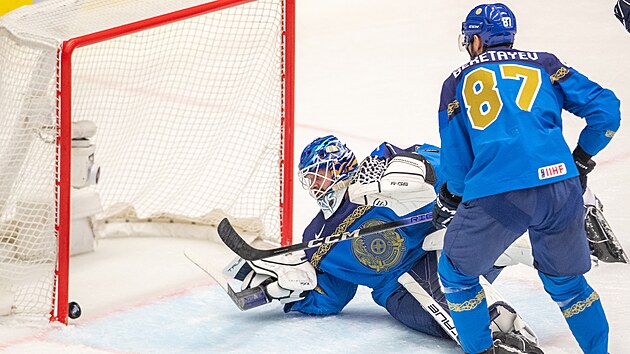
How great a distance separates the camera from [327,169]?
3.25 metres

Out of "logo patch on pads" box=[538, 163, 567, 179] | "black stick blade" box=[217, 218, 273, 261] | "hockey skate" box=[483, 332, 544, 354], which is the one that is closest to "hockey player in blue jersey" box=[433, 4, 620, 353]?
"logo patch on pads" box=[538, 163, 567, 179]

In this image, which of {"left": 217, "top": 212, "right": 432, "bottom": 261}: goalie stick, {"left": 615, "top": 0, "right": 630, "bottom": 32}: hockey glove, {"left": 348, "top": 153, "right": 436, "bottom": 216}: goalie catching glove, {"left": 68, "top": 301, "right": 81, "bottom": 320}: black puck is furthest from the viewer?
{"left": 615, "top": 0, "right": 630, "bottom": 32}: hockey glove

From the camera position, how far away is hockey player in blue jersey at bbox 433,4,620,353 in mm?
2611

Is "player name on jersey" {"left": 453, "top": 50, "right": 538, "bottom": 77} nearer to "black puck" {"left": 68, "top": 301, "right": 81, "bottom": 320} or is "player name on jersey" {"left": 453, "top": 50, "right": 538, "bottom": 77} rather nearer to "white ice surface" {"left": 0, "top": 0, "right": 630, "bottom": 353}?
"white ice surface" {"left": 0, "top": 0, "right": 630, "bottom": 353}

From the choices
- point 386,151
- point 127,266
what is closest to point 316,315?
point 386,151

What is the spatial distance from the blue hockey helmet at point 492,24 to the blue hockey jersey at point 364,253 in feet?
1.70

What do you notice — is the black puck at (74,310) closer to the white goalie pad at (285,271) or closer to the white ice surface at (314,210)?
the white ice surface at (314,210)

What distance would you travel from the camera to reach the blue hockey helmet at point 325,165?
325 cm

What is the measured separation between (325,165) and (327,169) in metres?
0.01

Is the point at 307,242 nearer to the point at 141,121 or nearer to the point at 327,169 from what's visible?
the point at 327,169

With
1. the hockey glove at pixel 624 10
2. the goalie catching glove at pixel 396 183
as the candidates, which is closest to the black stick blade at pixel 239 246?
the goalie catching glove at pixel 396 183

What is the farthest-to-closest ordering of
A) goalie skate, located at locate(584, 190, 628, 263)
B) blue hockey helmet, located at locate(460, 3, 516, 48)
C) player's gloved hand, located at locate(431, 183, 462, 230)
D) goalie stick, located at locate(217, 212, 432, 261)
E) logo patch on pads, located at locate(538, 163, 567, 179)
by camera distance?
1. goalie skate, located at locate(584, 190, 628, 263)
2. goalie stick, located at locate(217, 212, 432, 261)
3. player's gloved hand, located at locate(431, 183, 462, 230)
4. blue hockey helmet, located at locate(460, 3, 516, 48)
5. logo patch on pads, located at locate(538, 163, 567, 179)


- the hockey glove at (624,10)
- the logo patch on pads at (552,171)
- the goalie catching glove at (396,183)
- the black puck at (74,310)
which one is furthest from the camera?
the hockey glove at (624,10)

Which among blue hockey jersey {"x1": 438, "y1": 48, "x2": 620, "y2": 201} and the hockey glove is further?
the hockey glove
